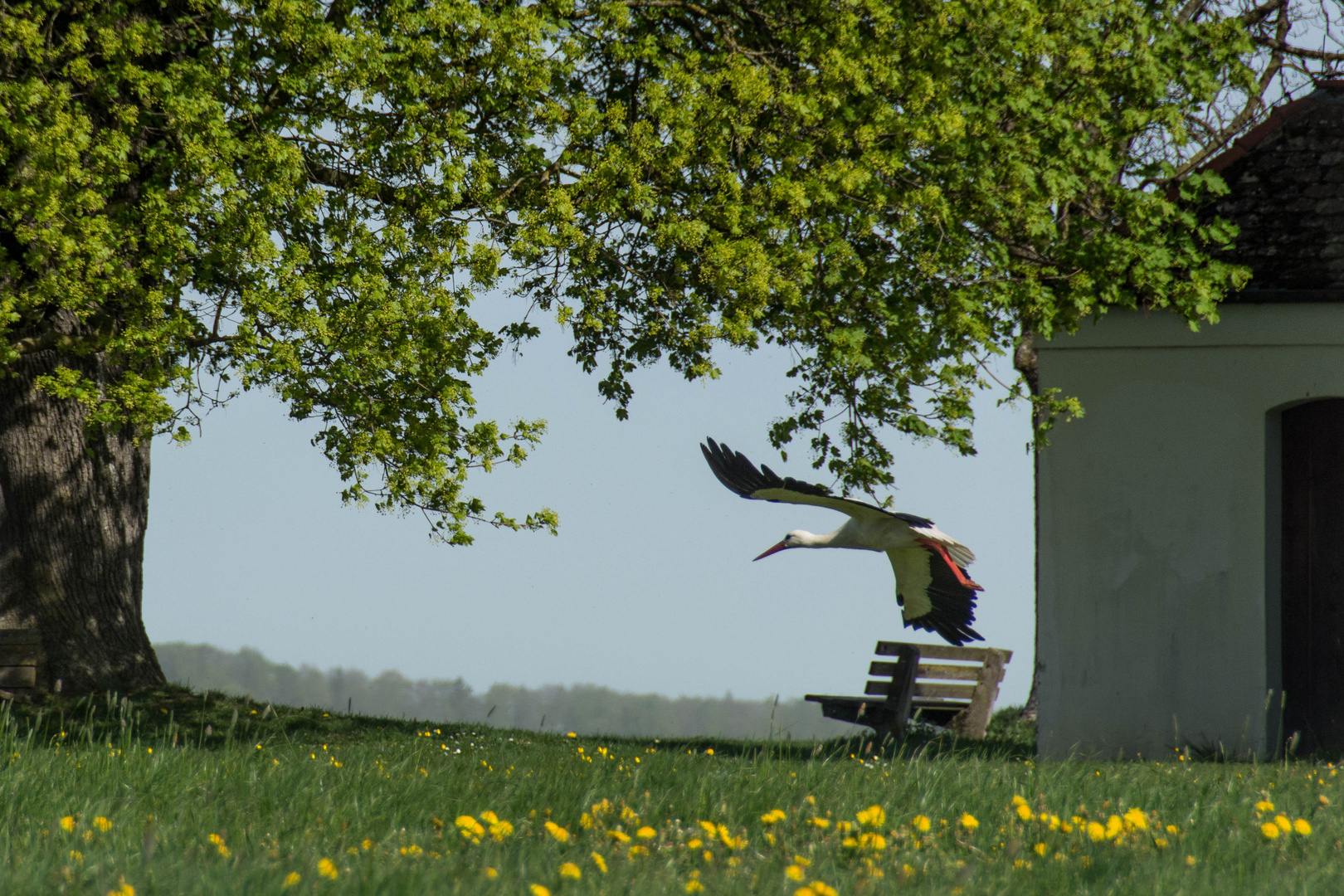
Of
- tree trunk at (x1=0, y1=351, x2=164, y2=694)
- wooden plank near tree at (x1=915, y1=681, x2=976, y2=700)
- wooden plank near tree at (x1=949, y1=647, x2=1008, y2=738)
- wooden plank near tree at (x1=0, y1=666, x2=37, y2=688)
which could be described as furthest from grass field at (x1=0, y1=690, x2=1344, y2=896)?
wooden plank near tree at (x1=949, y1=647, x2=1008, y2=738)

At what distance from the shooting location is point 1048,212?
946cm

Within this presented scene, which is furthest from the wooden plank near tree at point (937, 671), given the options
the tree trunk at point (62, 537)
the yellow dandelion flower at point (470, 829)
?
the yellow dandelion flower at point (470, 829)

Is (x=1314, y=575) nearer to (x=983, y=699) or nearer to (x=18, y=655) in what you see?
(x=983, y=699)

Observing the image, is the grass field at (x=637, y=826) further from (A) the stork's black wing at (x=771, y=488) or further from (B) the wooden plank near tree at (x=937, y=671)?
(B) the wooden plank near tree at (x=937, y=671)

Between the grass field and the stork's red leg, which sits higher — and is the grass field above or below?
below

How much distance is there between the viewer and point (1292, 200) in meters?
10.2

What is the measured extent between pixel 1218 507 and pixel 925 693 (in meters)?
4.91

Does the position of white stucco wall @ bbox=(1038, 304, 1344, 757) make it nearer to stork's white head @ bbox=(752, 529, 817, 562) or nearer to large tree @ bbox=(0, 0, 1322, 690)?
large tree @ bbox=(0, 0, 1322, 690)

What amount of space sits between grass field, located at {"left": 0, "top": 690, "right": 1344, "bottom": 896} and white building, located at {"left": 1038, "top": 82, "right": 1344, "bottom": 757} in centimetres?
385

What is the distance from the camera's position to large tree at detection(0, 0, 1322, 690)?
8398 millimetres

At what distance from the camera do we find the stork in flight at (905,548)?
10.0 metres

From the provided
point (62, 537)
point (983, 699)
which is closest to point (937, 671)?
point (983, 699)

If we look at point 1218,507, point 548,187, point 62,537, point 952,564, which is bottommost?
point 62,537

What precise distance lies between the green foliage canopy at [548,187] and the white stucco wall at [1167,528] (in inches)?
30.5
